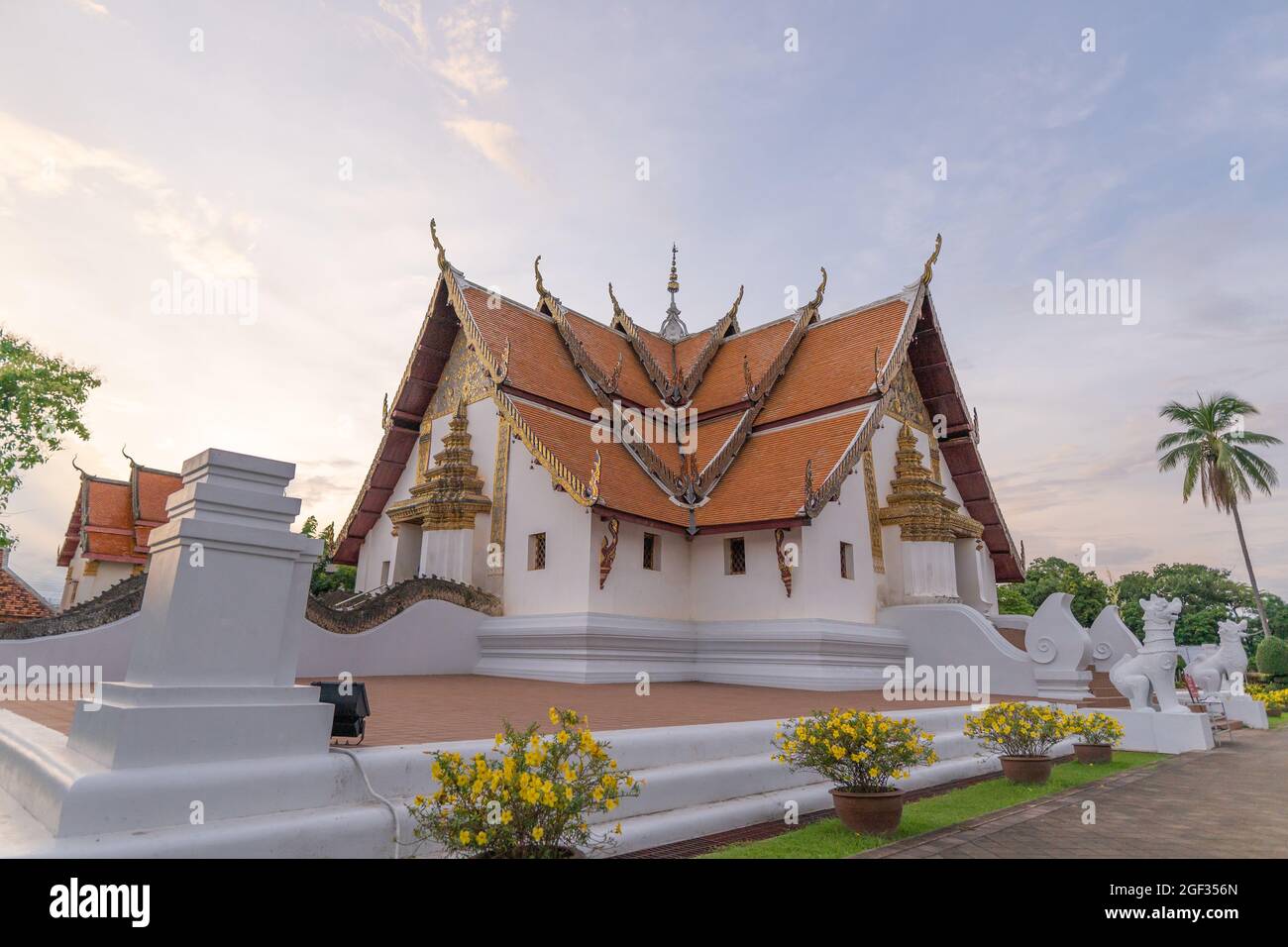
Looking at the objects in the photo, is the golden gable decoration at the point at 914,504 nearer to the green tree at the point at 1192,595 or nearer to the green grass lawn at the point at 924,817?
the green grass lawn at the point at 924,817

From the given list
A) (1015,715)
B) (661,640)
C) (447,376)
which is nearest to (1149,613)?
(1015,715)

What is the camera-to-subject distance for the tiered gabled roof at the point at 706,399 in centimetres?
1149

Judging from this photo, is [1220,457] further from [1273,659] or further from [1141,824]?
[1141,824]

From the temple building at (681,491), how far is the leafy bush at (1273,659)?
13005 mm

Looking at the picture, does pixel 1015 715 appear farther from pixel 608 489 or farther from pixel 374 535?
pixel 374 535

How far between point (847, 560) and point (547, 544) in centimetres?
488

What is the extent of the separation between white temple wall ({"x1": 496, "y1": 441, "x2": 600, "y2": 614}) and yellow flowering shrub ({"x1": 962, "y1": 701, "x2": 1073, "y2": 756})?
5755 millimetres

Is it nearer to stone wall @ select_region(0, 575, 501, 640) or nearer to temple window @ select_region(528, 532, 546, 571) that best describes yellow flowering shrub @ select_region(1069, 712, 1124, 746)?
temple window @ select_region(528, 532, 546, 571)

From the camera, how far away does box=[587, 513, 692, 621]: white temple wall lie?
35.9 ft

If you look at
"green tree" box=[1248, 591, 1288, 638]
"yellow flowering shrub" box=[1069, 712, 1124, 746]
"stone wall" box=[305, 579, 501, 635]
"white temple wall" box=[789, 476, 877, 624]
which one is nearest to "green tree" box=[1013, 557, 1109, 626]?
"green tree" box=[1248, 591, 1288, 638]

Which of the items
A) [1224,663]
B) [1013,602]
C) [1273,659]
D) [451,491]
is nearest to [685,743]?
[451,491]

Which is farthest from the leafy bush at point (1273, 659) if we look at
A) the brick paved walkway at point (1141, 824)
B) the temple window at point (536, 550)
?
the temple window at point (536, 550)

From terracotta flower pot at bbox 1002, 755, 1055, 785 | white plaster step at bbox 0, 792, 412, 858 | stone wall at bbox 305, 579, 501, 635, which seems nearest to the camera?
white plaster step at bbox 0, 792, 412, 858
